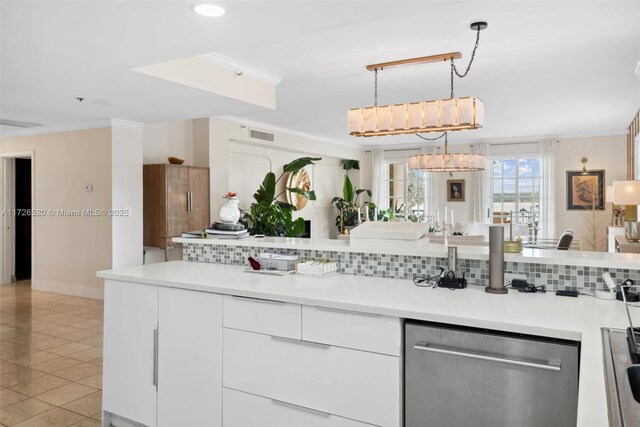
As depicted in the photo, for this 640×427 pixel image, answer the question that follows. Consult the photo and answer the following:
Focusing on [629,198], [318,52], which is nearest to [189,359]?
[318,52]

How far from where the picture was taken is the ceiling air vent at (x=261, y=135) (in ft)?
25.0

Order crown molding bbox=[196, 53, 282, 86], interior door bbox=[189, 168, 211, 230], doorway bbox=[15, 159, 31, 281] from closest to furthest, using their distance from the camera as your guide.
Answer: crown molding bbox=[196, 53, 282, 86]
interior door bbox=[189, 168, 211, 230]
doorway bbox=[15, 159, 31, 281]

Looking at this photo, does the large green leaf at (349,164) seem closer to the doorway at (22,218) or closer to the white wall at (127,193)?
the white wall at (127,193)

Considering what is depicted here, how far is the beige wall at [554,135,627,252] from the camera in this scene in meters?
8.73

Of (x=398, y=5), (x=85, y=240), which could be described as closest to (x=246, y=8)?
(x=398, y=5)

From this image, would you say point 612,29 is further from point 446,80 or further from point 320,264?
point 320,264

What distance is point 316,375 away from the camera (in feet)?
6.65

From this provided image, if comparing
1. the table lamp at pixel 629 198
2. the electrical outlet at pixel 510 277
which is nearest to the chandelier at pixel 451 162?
the table lamp at pixel 629 198

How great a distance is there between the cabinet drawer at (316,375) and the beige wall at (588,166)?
27.6ft

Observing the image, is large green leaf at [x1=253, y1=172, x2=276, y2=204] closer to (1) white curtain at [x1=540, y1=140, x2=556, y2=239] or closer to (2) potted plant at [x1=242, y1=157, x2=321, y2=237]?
(2) potted plant at [x1=242, y1=157, x2=321, y2=237]

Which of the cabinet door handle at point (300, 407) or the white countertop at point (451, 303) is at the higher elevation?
the white countertop at point (451, 303)

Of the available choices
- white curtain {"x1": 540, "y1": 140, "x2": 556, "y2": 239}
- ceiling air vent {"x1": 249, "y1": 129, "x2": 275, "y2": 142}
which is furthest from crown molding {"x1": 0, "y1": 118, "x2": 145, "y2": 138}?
white curtain {"x1": 540, "y1": 140, "x2": 556, "y2": 239}

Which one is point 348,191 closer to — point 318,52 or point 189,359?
point 318,52

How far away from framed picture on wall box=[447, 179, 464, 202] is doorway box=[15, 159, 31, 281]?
7973 mm
